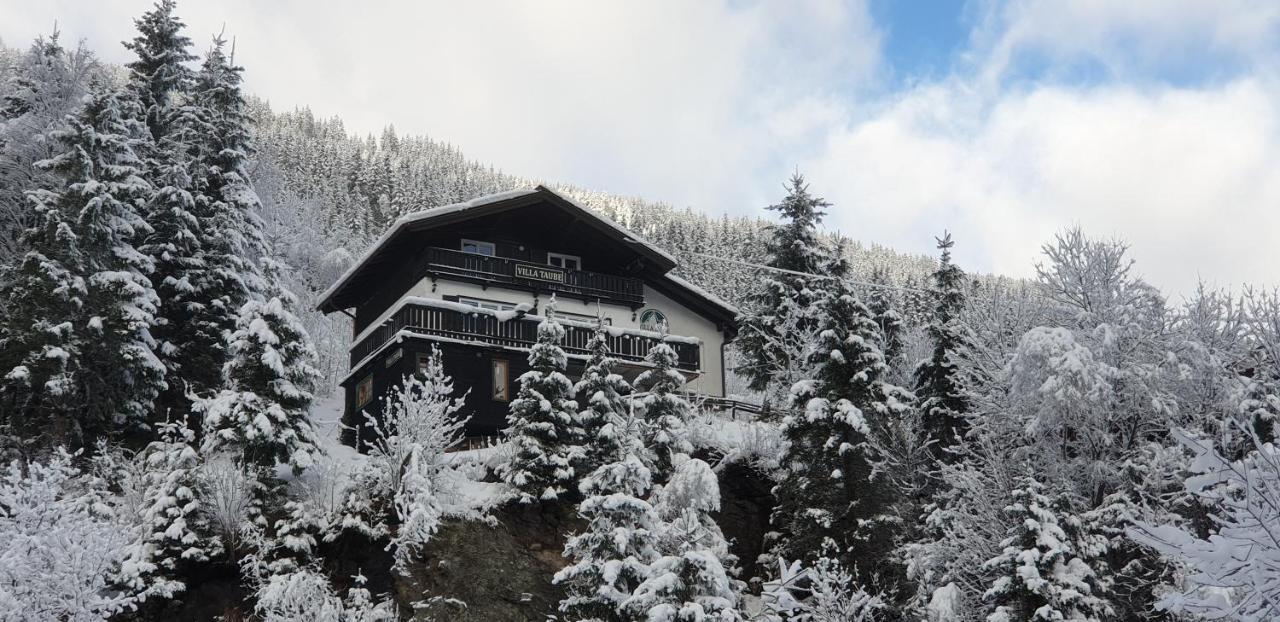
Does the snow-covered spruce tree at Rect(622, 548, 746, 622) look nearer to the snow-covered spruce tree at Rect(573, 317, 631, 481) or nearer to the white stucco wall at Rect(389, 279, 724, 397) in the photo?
the snow-covered spruce tree at Rect(573, 317, 631, 481)

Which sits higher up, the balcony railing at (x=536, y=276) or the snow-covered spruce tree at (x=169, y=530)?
the balcony railing at (x=536, y=276)

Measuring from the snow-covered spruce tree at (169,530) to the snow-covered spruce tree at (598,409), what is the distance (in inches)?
324

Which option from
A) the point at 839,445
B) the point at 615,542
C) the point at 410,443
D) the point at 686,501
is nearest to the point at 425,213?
the point at 410,443

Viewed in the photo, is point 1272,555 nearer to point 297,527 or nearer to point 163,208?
point 297,527

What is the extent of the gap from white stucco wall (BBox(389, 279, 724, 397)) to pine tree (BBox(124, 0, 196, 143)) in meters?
9.99

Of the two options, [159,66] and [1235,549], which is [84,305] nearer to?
[159,66]

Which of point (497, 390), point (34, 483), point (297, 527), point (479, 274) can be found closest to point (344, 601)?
point (297, 527)

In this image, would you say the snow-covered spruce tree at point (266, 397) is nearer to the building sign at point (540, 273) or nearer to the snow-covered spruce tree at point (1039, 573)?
the building sign at point (540, 273)

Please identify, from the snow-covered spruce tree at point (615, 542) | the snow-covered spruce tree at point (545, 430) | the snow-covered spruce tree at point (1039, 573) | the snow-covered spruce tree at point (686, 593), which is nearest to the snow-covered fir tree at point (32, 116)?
the snow-covered spruce tree at point (545, 430)

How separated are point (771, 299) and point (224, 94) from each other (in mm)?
19463

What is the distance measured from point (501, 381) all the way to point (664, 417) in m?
8.49

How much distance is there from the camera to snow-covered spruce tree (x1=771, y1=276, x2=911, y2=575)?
23844mm

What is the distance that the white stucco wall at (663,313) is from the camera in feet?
113

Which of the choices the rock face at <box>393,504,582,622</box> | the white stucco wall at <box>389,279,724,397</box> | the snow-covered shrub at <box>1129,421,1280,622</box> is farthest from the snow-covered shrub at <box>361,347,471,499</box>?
the snow-covered shrub at <box>1129,421,1280,622</box>
